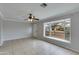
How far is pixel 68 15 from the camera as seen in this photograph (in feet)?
16.9

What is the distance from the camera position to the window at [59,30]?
18.2ft

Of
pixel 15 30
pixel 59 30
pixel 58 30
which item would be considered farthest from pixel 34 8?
pixel 15 30

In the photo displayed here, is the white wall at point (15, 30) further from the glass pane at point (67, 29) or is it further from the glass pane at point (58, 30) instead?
the glass pane at point (67, 29)

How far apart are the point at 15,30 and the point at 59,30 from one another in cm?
507

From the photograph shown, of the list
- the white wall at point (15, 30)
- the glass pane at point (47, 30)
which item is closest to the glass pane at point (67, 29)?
the glass pane at point (47, 30)

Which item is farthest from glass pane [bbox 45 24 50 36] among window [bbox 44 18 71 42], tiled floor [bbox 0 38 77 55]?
tiled floor [bbox 0 38 77 55]

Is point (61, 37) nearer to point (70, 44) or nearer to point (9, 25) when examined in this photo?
point (70, 44)

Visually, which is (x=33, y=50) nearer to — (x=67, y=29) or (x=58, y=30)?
(x=67, y=29)

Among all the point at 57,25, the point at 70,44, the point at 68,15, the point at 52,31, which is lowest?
the point at 70,44

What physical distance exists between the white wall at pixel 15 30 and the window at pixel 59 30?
3.26 meters

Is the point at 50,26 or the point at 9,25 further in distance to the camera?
the point at 9,25

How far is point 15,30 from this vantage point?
9.77 meters

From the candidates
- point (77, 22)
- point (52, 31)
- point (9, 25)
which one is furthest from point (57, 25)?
point (9, 25)

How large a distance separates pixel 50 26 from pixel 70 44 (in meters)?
3.03
